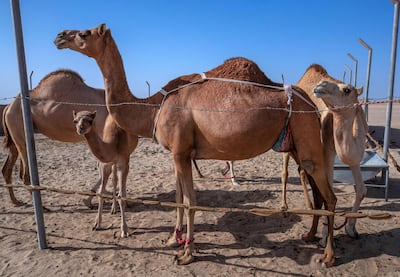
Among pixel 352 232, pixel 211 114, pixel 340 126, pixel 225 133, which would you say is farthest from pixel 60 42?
pixel 352 232

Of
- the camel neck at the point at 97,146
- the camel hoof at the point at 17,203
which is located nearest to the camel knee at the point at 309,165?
the camel neck at the point at 97,146

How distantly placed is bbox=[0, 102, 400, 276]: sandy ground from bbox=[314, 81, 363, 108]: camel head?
171cm

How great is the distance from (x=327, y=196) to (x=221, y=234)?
4.94ft

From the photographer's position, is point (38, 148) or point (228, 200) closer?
point (228, 200)

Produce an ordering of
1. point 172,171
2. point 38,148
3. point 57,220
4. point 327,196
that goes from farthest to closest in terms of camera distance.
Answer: point 38,148, point 172,171, point 57,220, point 327,196

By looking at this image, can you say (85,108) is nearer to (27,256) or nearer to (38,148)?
(27,256)

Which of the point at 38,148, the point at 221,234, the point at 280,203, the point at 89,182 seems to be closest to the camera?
the point at 221,234

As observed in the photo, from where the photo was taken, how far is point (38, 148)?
11055 mm

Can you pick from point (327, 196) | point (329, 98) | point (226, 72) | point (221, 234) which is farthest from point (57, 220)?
point (329, 98)

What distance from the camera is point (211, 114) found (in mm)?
3191

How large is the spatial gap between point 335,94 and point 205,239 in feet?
7.68

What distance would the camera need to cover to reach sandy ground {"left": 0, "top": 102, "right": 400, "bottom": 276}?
3316 mm

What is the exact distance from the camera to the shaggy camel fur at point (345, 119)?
3.06 meters

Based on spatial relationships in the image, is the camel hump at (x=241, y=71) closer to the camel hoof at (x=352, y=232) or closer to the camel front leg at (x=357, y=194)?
the camel front leg at (x=357, y=194)
